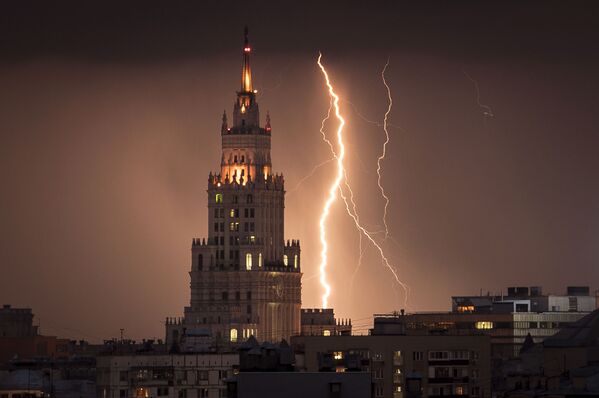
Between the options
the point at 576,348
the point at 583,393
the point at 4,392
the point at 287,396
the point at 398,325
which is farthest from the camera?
the point at 576,348

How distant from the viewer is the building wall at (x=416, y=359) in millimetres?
172500

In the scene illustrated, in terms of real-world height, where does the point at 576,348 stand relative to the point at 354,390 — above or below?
above

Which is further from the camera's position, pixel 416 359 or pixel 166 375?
pixel 166 375

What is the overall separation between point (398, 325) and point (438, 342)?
12023 mm

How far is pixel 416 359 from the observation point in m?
174

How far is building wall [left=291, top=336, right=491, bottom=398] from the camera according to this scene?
566 ft

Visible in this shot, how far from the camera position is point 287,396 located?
391 ft

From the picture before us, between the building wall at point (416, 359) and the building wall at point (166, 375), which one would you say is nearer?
the building wall at point (416, 359)

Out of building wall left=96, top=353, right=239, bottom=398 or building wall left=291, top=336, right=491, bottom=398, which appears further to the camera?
building wall left=96, top=353, right=239, bottom=398

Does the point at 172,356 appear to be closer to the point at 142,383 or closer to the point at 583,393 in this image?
the point at 142,383

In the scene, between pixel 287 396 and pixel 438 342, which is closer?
pixel 287 396

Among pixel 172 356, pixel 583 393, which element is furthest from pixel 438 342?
pixel 583 393

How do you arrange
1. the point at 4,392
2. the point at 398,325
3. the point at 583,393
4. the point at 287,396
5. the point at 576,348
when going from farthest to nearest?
the point at 576,348 → the point at 398,325 → the point at 4,392 → the point at 583,393 → the point at 287,396

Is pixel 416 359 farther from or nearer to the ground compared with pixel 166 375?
farther from the ground
